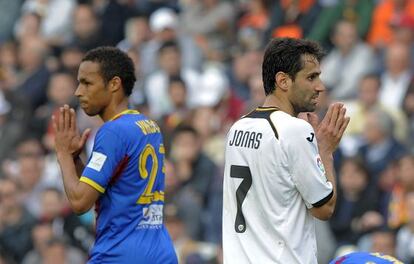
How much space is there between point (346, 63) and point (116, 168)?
8.52 m

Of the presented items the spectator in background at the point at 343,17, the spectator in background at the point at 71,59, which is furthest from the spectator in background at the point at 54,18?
the spectator in background at the point at 343,17

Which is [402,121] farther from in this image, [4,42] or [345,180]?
[4,42]

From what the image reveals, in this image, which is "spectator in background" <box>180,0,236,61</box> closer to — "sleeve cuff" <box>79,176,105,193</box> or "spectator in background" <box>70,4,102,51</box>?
"spectator in background" <box>70,4,102,51</box>

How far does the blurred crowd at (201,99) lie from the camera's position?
559 inches

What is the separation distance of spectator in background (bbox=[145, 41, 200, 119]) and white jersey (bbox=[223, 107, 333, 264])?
30.5 feet

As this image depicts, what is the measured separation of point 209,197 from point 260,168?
7.54 metres

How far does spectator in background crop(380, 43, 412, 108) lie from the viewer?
1550 cm

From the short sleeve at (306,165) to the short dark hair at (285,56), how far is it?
33 cm

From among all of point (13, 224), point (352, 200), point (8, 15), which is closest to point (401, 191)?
point (352, 200)

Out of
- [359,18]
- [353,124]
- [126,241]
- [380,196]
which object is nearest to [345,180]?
[380,196]

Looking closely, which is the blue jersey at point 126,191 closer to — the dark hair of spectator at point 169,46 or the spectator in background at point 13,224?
the spectator in background at point 13,224

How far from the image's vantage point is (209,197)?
15.2 meters

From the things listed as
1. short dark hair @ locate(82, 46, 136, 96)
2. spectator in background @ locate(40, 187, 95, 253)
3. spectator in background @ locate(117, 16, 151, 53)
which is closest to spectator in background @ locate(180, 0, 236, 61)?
spectator in background @ locate(117, 16, 151, 53)

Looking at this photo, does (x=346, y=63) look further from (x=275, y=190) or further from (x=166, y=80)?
(x=275, y=190)
